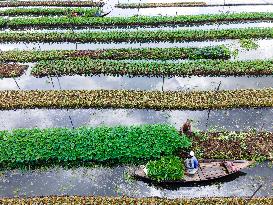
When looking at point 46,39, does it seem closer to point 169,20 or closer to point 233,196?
point 169,20

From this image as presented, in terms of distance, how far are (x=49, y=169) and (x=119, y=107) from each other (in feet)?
18.8

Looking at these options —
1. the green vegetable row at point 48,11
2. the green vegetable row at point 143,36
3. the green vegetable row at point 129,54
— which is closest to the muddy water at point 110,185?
the green vegetable row at point 129,54

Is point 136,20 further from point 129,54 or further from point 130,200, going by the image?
point 130,200

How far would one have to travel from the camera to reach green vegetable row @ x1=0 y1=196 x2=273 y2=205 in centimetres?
1494

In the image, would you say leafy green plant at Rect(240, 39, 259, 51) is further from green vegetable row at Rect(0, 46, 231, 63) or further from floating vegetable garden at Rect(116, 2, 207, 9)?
floating vegetable garden at Rect(116, 2, 207, 9)

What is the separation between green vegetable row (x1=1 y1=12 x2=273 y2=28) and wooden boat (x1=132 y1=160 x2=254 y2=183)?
17.9m

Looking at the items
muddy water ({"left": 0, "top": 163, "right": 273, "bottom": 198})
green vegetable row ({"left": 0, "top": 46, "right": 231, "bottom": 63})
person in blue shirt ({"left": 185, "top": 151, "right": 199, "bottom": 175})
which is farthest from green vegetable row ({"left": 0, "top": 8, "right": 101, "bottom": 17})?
person in blue shirt ({"left": 185, "top": 151, "right": 199, "bottom": 175})

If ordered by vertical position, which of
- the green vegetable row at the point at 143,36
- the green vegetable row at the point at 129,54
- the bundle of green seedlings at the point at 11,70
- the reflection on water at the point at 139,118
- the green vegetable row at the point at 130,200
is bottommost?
the green vegetable row at the point at 130,200

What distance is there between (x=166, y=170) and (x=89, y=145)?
412 cm

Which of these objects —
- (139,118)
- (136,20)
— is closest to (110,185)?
(139,118)

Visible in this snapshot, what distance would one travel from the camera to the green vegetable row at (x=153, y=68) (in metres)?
23.6

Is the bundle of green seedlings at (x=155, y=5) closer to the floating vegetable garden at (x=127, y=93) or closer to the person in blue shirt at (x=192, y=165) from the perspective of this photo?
the floating vegetable garden at (x=127, y=93)

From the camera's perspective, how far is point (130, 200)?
49.6ft

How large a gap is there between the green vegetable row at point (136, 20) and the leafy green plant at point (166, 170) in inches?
701
